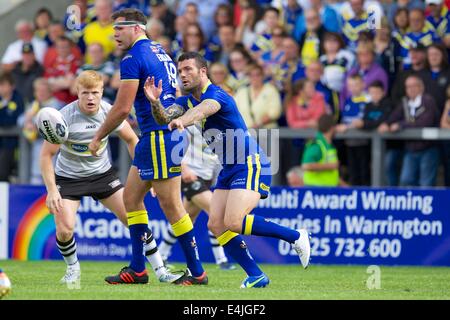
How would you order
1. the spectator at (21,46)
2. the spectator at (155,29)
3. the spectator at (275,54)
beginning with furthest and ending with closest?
the spectator at (21,46), the spectator at (155,29), the spectator at (275,54)

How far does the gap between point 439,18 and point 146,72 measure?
7.19m

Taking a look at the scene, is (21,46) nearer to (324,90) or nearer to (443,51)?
(324,90)

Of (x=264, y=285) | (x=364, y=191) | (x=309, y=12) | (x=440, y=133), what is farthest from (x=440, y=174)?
(x=264, y=285)

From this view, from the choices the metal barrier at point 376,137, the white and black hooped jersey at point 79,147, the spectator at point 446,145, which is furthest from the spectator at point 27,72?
the white and black hooped jersey at point 79,147

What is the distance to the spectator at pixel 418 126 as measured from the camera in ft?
48.4

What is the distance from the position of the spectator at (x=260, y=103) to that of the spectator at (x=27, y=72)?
12.3 feet

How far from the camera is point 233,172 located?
9.77m

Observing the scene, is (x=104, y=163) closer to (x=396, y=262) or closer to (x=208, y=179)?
(x=208, y=179)

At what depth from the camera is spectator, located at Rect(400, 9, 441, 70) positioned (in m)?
15.4

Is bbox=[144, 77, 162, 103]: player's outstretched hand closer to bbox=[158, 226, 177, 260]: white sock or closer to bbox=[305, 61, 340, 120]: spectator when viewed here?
bbox=[158, 226, 177, 260]: white sock

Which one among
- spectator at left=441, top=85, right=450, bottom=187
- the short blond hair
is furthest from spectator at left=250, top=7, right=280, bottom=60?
the short blond hair

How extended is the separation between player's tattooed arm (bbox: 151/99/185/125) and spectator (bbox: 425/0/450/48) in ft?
23.1

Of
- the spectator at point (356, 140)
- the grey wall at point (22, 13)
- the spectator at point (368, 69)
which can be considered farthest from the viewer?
the grey wall at point (22, 13)

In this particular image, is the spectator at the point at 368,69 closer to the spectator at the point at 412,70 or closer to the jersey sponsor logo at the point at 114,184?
the spectator at the point at 412,70
